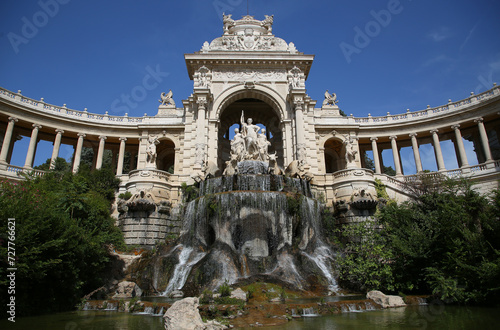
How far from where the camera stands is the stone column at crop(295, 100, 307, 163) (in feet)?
93.4

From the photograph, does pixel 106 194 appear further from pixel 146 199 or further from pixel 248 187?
pixel 248 187

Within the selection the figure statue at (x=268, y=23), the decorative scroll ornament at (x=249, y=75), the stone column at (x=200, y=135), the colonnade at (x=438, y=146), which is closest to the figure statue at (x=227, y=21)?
the figure statue at (x=268, y=23)

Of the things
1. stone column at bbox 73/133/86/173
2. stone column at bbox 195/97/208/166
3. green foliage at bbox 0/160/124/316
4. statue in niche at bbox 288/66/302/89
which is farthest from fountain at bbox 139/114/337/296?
stone column at bbox 73/133/86/173

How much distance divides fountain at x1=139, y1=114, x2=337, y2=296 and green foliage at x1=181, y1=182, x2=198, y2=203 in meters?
1.86

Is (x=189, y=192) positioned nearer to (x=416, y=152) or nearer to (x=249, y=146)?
(x=249, y=146)

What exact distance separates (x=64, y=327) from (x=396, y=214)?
16442 millimetres

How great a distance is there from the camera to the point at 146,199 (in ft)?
72.3

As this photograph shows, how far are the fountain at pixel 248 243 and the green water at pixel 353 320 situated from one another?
4196 mm

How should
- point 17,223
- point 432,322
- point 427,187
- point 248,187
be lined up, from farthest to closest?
point 427,187, point 248,187, point 17,223, point 432,322

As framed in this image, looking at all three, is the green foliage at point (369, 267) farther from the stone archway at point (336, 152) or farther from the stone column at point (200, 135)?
the stone archway at point (336, 152)

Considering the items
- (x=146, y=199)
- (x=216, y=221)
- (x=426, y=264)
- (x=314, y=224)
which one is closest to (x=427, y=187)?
(x=314, y=224)

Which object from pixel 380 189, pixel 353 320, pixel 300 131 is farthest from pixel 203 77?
pixel 353 320

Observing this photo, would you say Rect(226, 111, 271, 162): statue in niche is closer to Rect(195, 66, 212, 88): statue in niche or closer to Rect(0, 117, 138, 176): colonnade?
Rect(195, 66, 212, 88): statue in niche

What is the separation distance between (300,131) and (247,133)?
5.33 m
